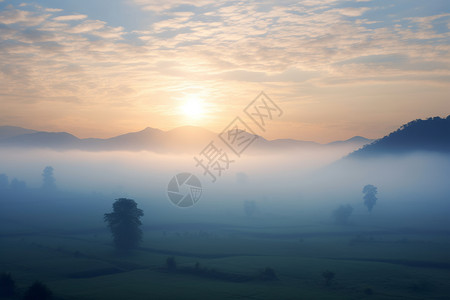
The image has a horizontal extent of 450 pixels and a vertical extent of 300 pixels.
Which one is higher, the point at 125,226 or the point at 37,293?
the point at 125,226

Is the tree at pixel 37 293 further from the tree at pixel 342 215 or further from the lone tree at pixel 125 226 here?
the tree at pixel 342 215

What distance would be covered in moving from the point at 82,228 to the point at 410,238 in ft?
337

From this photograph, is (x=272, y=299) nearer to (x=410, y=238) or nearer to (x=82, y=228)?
(x=410, y=238)

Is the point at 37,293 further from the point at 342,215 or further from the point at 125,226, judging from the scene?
the point at 342,215

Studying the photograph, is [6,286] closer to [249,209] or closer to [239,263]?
[239,263]

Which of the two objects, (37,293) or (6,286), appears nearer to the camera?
(37,293)

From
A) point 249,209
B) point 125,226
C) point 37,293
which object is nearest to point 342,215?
point 249,209

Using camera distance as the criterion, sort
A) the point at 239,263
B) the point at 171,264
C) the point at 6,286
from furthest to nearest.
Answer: the point at 239,263
the point at 171,264
the point at 6,286

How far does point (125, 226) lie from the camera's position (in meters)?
95.3

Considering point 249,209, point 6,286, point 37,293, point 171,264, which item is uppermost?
point 249,209

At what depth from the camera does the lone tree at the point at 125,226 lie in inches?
3698

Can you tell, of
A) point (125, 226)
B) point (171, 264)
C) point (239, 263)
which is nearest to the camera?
point (171, 264)

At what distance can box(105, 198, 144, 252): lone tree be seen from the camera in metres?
93.9

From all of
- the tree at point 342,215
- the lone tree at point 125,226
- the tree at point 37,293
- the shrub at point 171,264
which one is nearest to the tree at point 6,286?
the tree at point 37,293
